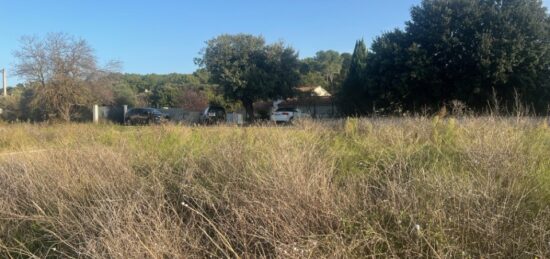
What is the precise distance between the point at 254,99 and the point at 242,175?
1351 inches

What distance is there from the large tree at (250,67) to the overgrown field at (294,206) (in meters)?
32.1

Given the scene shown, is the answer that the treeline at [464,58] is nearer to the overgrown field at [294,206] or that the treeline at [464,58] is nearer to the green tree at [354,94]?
the green tree at [354,94]

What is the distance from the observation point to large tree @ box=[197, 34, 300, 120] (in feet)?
121

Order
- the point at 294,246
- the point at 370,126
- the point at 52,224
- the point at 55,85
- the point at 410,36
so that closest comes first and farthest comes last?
the point at 294,246 → the point at 52,224 → the point at 370,126 → the point at 410,36 → the point at 55,85

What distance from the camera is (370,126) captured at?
8.31m

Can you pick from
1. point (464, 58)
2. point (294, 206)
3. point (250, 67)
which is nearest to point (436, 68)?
point (464, 58)

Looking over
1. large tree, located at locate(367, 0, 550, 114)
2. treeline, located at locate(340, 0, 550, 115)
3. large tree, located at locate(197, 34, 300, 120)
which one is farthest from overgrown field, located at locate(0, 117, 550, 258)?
large tree, located at locate(197, 34, 300, 120)

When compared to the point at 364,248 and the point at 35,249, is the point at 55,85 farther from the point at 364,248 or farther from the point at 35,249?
the point at 364,248

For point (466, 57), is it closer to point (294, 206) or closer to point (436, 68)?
point (436, 68)

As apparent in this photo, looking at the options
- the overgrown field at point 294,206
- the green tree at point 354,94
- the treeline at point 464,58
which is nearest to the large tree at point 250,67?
the green tree at point 354,94

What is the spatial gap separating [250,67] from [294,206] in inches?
1364

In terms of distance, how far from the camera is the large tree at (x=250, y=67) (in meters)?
36.9

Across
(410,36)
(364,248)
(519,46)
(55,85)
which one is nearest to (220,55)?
(55,85)

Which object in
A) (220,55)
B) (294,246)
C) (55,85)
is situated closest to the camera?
(294,246)
